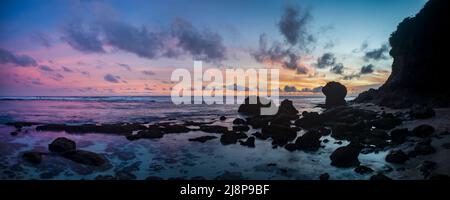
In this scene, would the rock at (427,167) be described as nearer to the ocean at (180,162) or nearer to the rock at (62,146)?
the ocean at (180,162)

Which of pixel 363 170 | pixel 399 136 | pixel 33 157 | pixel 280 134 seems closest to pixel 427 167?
pixel 363 170

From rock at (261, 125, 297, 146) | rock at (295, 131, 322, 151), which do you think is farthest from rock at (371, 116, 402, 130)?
rock at (295, 131, 322, 151)

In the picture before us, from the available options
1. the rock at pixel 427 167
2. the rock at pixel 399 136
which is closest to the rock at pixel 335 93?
the rock at pixel 399 136

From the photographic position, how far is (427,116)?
20547mm

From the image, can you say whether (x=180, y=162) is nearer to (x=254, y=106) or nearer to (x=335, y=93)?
(x=254, y=106)

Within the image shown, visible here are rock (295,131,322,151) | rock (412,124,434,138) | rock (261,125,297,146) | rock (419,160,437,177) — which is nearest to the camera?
rock (419,160,437,177)

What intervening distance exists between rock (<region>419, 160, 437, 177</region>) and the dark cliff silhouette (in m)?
17.7

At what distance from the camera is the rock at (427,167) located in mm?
10470

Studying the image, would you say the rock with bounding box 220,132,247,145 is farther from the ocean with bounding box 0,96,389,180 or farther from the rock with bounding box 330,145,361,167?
the rock with bounding box 330,145,361,167

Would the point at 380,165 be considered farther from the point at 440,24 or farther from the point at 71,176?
the point at 440,24

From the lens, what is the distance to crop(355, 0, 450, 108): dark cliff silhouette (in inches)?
1064

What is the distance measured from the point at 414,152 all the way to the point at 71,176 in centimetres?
1496

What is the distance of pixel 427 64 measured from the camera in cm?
2908
